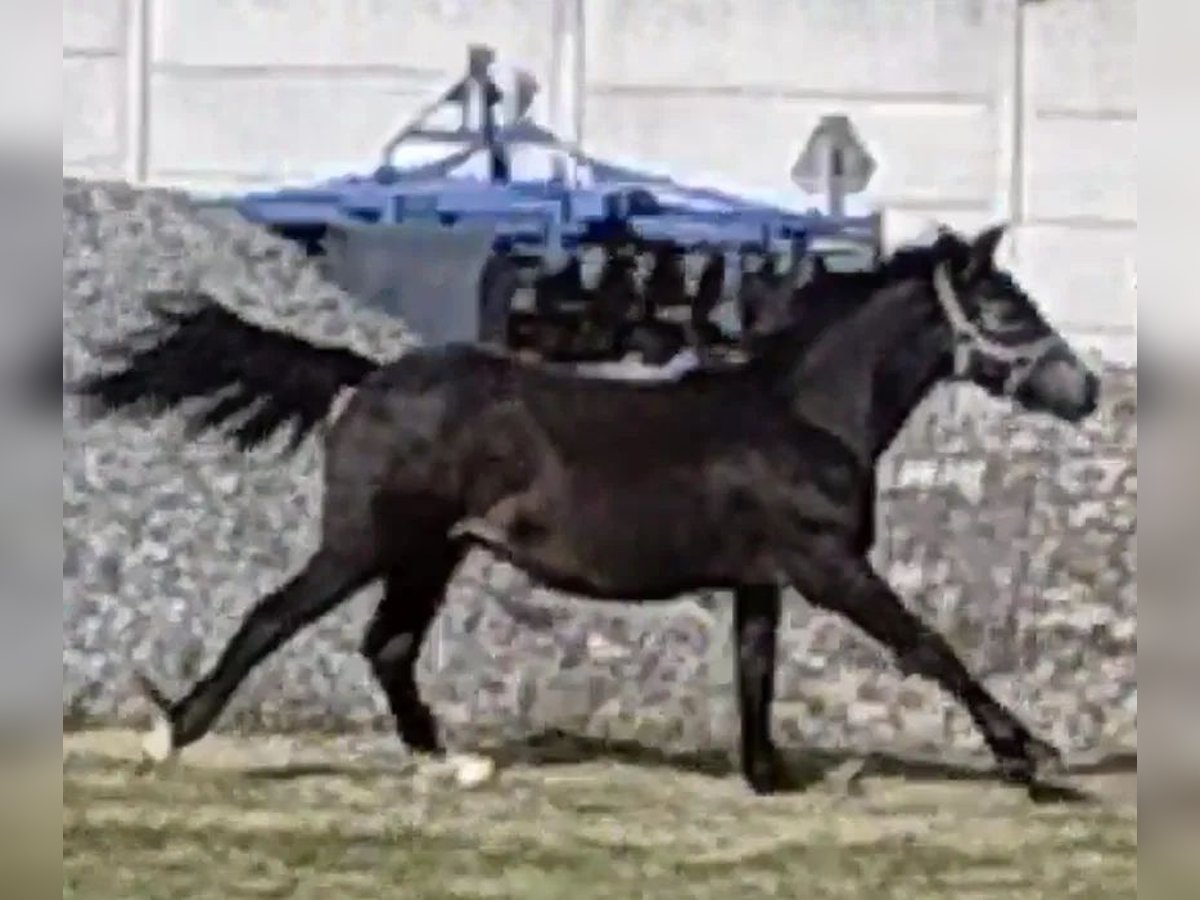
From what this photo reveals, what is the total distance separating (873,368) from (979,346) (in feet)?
0.31

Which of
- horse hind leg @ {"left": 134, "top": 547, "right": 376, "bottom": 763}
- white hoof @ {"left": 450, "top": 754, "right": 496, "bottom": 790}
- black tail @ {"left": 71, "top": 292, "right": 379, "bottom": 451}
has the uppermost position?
black tail @ {"left": 71, "top": 292, "right": 379, "bottom": 451}

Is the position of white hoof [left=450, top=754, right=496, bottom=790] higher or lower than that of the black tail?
lower

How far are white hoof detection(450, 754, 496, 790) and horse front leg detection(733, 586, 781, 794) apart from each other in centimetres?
22

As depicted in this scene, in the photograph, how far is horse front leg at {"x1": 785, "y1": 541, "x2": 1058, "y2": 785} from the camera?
7.80ft

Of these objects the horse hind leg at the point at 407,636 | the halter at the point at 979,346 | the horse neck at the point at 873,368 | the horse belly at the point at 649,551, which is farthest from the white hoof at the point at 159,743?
the halter at the point at 979,346

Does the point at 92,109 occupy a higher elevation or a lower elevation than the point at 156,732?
higher

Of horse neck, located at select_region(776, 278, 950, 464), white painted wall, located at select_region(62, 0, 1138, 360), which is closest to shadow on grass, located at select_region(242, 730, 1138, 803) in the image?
horse neck, located at select_region(776, 278, 950, 464)

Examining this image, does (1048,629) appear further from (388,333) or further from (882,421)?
(388,333)

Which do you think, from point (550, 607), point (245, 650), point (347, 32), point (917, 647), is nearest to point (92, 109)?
point (347, 32)

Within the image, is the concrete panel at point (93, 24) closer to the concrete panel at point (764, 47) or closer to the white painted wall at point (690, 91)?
the white painted wall at point (690, 91)

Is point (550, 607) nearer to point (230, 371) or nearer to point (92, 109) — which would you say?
point (230, 371)

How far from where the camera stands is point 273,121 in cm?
237

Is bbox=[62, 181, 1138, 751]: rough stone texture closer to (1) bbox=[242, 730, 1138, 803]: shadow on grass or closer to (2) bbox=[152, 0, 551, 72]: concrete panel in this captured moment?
(1) bbox=[242, 730, 1138, 803]: shadow on grass

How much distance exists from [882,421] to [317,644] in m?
0.54
